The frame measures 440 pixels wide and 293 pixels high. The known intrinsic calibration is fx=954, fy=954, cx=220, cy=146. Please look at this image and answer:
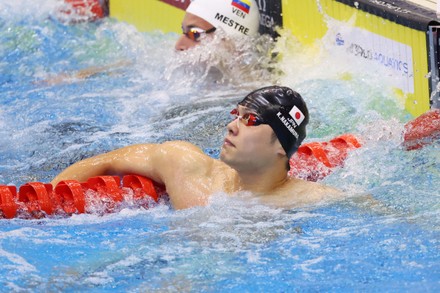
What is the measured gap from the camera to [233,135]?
11.4 ft

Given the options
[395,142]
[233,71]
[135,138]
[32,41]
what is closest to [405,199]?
[395,142]

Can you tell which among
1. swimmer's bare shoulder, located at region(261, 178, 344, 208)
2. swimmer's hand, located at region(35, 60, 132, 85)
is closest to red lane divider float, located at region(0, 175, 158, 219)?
swimmer's bare shoulder, located at region(261, 178, 344, 208)

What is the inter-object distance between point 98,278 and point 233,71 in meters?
2.65

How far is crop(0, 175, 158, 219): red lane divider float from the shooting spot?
3701 millimetres

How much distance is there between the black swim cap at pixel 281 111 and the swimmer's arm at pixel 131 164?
1.55 feet

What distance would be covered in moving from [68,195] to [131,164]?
0.31m

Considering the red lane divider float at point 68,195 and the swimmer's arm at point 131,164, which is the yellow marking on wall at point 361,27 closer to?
the swimmer's arm at point 131,164

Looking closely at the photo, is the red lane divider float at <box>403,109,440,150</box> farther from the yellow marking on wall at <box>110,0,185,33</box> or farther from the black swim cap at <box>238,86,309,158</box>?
the yellow marking on wall at <box>110,0,185,33</box>

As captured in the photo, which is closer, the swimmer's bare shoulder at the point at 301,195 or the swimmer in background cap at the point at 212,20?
the swimmer's bare shoulder at the point at 301,195

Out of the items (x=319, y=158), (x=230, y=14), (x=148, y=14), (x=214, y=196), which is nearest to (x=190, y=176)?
(x=214, y=196)

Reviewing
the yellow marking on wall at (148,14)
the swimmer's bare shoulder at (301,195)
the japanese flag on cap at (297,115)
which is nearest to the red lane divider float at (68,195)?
the swimmer's bare shoulder at (301,195)

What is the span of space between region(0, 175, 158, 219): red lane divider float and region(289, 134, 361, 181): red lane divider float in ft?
2.01

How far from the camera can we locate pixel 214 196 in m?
3.61

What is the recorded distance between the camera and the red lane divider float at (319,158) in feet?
13.1
